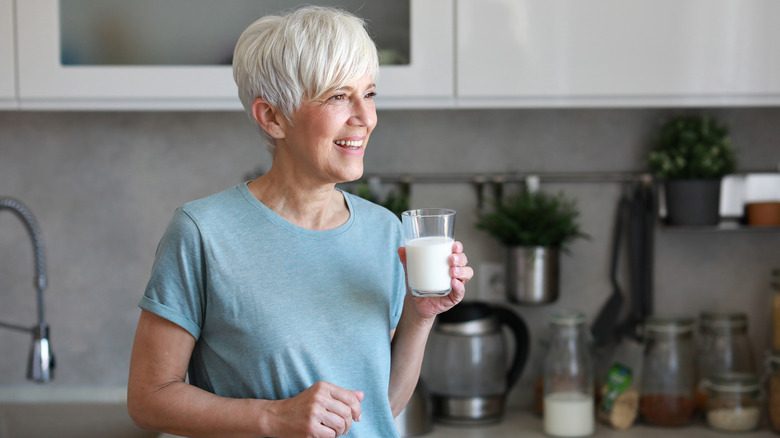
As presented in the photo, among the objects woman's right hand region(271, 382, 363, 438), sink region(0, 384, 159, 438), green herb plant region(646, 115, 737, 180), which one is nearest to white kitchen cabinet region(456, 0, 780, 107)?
green herb plant region(646, 115, 737, 180)

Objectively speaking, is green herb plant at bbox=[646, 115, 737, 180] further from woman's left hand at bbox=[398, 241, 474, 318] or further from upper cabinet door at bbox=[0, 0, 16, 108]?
upper cabinet door at bbox=[0, 0, 16, 108]

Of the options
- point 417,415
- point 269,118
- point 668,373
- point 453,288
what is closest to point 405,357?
point 453,288

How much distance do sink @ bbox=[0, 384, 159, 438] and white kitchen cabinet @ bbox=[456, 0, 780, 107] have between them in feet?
3.92

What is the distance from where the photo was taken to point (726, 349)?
6.27 ft

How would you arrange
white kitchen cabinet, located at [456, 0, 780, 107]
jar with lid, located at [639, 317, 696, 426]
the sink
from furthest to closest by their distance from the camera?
1. the sink
2. jar with lid, located at [639, 317, 696, 426]
3. white kitchen cabinet, located at [456, 0, 780, 107]

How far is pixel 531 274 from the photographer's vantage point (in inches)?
75.1

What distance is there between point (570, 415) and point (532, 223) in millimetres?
460

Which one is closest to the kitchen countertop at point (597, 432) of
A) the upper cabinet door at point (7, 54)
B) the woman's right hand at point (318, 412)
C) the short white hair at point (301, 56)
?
the woman's right hand at point (318, 412)

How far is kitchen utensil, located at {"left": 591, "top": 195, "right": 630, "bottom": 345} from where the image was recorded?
1.98 m

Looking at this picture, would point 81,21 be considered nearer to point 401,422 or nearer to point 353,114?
point 353,114

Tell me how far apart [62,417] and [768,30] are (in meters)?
1.91

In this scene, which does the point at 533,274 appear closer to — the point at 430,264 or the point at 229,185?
the point at 229,185

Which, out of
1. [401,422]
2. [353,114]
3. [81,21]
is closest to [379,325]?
[353,114]

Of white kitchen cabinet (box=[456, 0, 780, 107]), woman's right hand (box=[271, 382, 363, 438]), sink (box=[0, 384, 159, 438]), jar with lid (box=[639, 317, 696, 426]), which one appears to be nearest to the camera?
woman's right hand (box=[271, 382, 363, 438])
